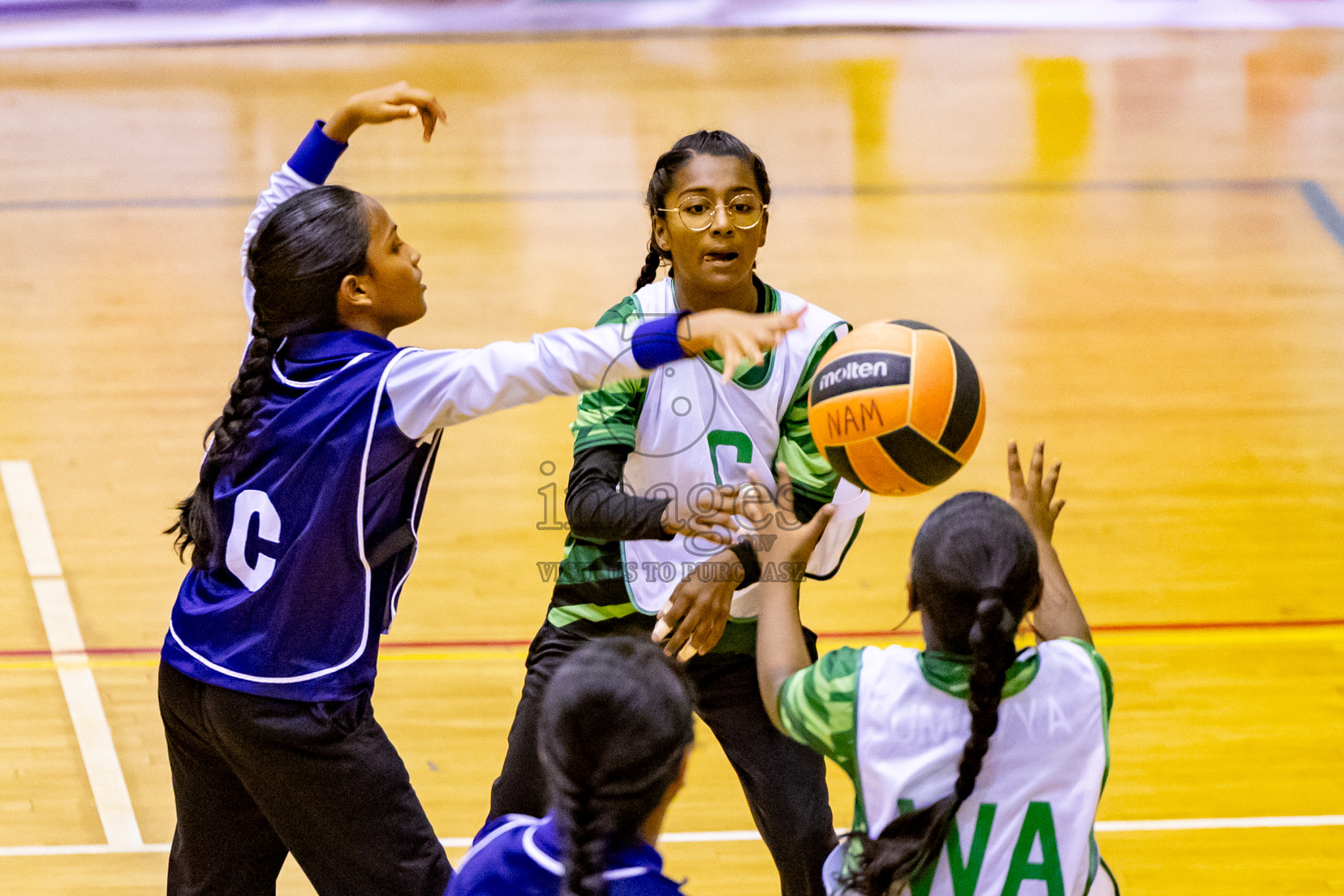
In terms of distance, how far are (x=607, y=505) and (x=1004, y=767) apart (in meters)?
1.03

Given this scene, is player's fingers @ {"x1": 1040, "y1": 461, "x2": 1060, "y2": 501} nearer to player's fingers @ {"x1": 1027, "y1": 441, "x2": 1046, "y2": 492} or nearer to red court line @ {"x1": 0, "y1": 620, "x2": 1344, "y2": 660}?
player's fingers @ {"x1": 1027, "y1": 441, "x2": 1046, "y2": 492}

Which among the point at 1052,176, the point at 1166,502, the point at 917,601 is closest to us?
the point at 917,601

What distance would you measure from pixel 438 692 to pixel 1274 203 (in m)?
5.82

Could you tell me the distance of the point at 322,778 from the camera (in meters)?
2.63

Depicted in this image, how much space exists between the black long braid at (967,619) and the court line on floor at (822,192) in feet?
20.6

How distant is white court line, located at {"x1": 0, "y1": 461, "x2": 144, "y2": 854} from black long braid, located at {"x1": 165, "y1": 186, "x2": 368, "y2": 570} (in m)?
1.41

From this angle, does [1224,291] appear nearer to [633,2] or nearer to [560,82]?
[560,82]

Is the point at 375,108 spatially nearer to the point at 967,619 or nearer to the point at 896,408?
the point at 896,408

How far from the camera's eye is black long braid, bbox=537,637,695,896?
1879 mm

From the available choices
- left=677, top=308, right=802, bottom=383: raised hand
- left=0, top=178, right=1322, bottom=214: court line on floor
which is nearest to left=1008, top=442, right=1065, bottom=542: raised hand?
left=677, top=308, right=802, bottom=383: raised hand

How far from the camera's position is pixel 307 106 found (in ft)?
31.1

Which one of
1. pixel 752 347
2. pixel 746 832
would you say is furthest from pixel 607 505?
pixel 746 832

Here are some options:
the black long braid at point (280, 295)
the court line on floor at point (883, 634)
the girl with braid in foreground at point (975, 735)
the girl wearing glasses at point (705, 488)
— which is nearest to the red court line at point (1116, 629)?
the court line on floor at point (883, 634)

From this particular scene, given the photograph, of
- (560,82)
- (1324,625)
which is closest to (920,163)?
(560,82)
